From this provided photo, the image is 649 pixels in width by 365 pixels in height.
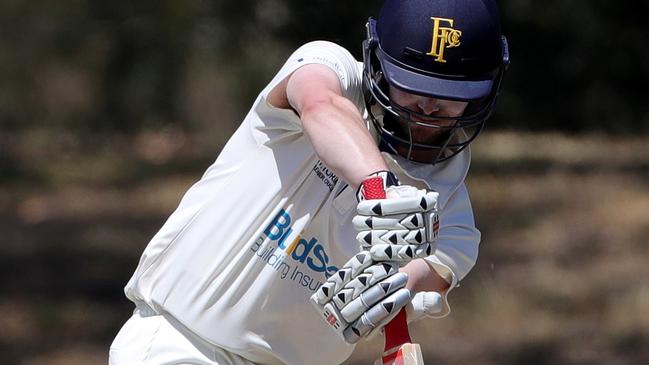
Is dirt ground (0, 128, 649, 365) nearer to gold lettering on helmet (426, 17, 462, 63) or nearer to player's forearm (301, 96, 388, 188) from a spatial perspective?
gold lettering on helmet (426, 17, 462, 63)

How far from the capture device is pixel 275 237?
117 inches

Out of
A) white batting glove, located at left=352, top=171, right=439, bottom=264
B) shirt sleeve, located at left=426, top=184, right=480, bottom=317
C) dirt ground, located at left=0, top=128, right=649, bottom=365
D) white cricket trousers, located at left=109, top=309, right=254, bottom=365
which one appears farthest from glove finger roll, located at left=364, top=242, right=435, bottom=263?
dirt ground, located at left=0, top=128, right=649, bottom=365

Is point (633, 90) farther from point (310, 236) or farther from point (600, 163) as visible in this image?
point (310, 236)

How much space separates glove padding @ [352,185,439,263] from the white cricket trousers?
2.32 ft

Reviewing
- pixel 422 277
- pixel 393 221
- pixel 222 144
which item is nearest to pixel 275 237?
pixel 422 277

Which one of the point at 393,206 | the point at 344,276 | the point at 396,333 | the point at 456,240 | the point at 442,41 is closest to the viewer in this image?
the point at 393,206

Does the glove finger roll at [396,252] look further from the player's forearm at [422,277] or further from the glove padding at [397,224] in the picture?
the player's forearm at [422,277]

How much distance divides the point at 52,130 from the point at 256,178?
9.18 m

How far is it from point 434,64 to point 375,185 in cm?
46

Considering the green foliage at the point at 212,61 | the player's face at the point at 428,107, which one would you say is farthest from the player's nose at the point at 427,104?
the green foliage at the point at 212,61

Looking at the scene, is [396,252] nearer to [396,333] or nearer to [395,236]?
[395,236]

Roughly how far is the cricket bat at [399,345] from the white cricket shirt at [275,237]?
0.33 metres

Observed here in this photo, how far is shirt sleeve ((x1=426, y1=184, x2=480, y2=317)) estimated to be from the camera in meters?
3.01

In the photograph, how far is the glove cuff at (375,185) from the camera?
2.47 metres
